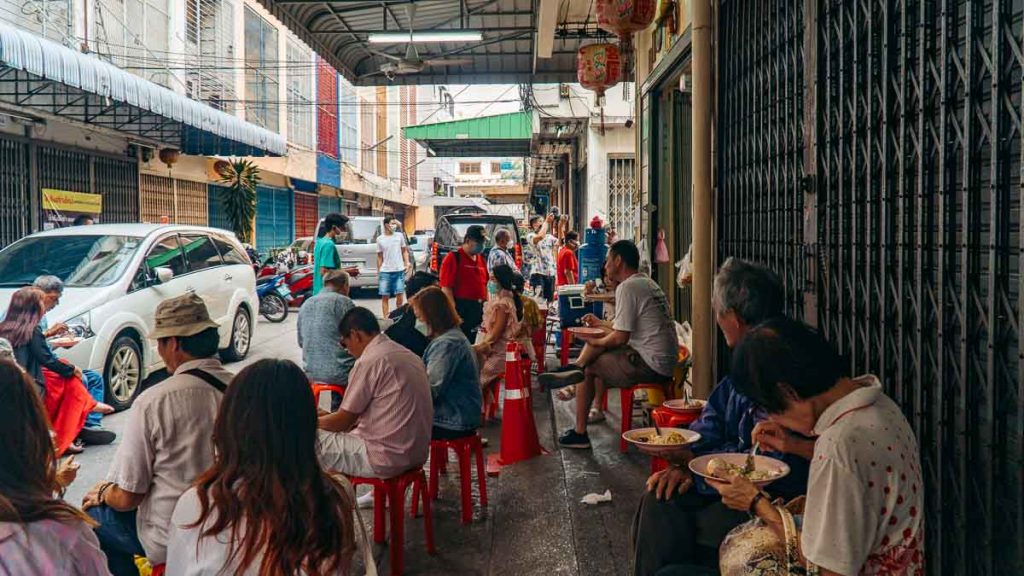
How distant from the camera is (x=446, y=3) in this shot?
32.3ft

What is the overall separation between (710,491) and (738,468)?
286 mm

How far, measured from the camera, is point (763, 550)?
88.7 inches

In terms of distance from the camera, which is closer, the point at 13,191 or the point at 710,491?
the point at 710,491

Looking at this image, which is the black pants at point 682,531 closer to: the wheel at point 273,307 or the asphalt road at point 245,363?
the asphalt road at point 245,363

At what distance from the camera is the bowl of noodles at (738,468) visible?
98.5 inches

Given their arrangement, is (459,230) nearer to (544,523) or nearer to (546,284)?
(546,284)

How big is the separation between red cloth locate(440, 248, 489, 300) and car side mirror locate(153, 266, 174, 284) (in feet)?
9.39

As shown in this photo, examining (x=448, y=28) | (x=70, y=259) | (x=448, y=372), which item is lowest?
(x=448, y=372)

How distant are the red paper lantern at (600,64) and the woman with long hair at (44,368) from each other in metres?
5.78

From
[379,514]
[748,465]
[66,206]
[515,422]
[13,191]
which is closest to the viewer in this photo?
[748,465]

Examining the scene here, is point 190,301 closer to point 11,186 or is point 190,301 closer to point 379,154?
point 11,186

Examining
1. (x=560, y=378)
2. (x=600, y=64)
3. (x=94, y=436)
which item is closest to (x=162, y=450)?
(x=560, y=378)

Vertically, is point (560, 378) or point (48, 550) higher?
point (48, 550)

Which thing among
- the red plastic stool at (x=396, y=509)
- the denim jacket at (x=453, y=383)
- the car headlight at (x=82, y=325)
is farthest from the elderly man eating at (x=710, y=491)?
the car headlight at (x=82, y=325)
